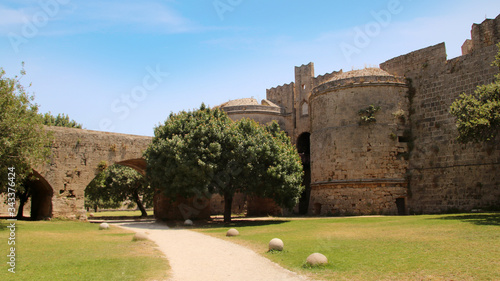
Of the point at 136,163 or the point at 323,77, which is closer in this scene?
the point at 136,163

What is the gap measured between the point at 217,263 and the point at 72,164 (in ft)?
66.1

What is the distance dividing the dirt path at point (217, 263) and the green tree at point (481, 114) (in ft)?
42.1

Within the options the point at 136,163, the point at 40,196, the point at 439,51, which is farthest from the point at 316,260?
the point at 40,196

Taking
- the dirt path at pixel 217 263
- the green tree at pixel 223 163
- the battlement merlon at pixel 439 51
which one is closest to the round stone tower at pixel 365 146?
the battlement merlon at pixel 439 51

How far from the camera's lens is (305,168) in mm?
40188

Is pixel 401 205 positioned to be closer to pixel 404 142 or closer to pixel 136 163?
pixel 404 142

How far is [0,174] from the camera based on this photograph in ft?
66.4

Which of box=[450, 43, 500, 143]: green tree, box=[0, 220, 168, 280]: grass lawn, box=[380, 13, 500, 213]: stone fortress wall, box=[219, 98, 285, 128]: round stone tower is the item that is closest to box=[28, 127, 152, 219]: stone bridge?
box=[0, 220, 168, 280]: grass lawn

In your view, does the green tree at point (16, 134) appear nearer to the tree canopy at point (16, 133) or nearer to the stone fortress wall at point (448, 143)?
the tree canopy at point (16, 133)

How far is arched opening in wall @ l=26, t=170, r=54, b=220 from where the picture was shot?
26.8m

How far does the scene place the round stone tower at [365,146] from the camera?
28.1 metres

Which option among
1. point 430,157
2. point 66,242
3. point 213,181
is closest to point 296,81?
point 430,157

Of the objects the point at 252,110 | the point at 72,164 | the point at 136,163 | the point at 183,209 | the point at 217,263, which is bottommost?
the point at 217,263

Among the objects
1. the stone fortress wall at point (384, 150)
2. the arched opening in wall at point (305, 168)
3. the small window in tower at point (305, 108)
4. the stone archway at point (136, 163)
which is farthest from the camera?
the small window in tower at point (305, 108)
